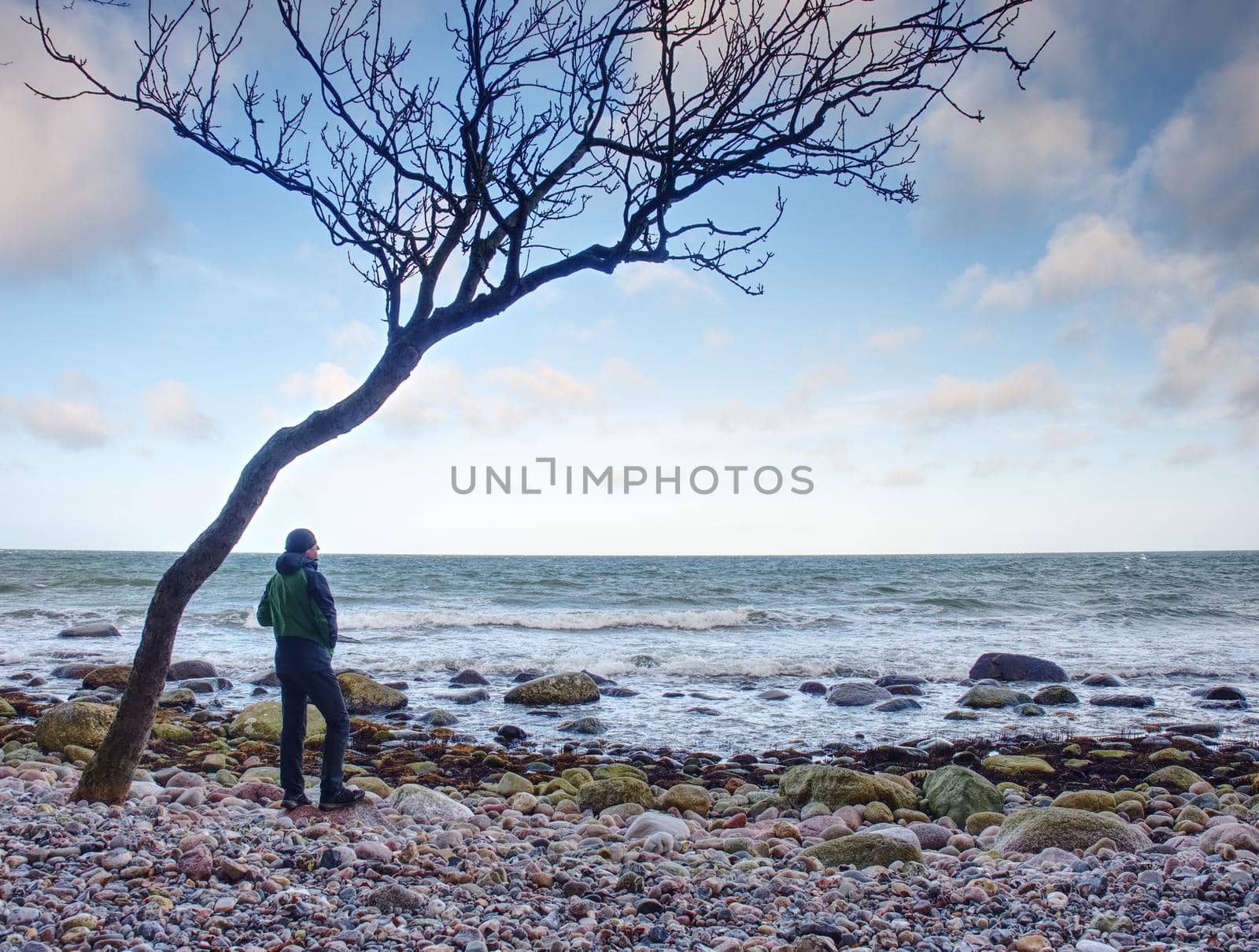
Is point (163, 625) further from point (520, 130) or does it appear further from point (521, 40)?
point (521, 40)

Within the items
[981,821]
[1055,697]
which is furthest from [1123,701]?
[981,821]

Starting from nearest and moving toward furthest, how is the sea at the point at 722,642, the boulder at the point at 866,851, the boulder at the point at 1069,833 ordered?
1. the boulder at the point at 866,851
2. the boulder at the point at 1069,833
3. the sea at the point at 722,642

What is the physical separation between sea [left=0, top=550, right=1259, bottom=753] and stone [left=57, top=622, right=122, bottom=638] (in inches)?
18.5

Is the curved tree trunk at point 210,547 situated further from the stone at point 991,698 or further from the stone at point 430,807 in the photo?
the stone at point 991,698

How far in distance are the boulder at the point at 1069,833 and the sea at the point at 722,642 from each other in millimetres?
4557

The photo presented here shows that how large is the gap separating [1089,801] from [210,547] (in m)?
7.03

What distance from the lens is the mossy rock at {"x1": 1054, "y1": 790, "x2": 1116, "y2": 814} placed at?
6852 mm

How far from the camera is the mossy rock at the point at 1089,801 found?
22.5 ft

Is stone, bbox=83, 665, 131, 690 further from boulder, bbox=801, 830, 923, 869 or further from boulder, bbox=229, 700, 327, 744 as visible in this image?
boulder, bbox=801, 830, 923, 869

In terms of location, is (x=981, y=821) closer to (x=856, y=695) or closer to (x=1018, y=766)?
(x=1018, y=766)

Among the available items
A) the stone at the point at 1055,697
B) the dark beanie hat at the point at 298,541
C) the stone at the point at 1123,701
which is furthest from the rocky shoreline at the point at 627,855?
the stone at the point at 1055,697

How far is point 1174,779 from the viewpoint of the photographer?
26.1 ft

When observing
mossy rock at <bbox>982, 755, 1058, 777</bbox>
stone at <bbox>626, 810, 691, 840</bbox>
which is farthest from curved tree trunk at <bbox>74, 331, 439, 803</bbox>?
mossy rock at <bbox>982, 755, 1058, 777</bbox>

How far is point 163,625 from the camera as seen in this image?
17.1 ft
